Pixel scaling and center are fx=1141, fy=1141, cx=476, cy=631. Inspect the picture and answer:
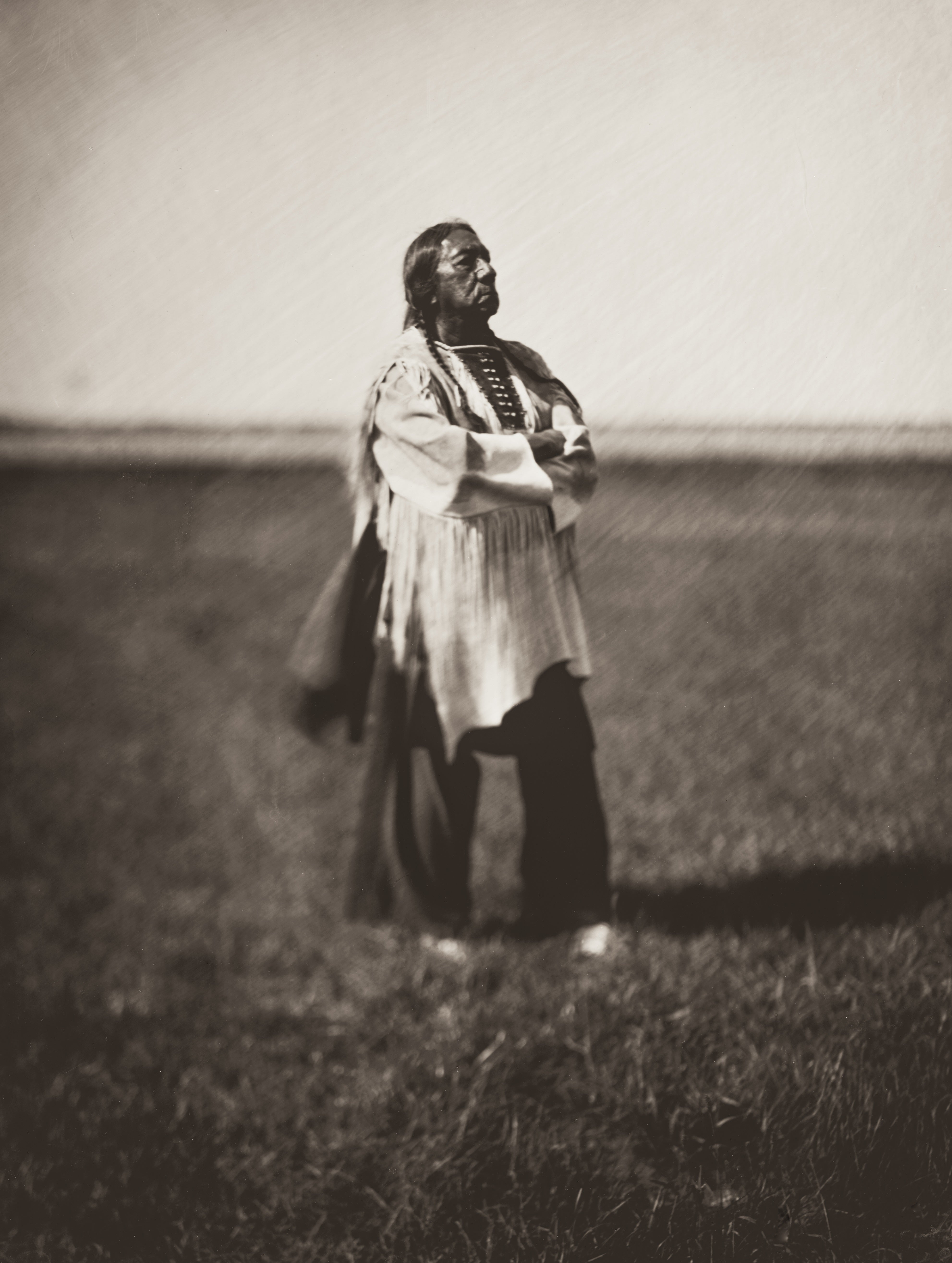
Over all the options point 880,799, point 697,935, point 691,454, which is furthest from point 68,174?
point 880,799

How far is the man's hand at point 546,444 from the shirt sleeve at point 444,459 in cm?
1

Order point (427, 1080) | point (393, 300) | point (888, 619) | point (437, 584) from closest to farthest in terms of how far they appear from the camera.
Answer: point (437, 584)
point (393, 300)
point (427, 1080)
point (888, 619)

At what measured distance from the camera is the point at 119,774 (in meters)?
3.80

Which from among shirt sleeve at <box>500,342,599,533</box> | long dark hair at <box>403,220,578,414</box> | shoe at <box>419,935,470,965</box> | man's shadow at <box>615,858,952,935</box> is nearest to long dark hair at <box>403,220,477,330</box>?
long dark hair at <box>403,220,578,414</box>

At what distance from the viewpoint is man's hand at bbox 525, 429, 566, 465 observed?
1.34 meters

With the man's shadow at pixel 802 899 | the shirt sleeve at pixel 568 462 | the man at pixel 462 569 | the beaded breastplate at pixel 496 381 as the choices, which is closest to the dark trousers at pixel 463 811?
the man at pixel 462 569

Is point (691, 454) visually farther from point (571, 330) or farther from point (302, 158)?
point (302, 158)

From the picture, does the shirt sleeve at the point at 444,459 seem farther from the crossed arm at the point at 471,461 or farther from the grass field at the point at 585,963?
the grass field at the point at 585,963

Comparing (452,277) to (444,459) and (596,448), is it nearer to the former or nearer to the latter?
(444,459)

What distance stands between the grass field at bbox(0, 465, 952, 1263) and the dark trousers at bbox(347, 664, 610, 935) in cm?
37

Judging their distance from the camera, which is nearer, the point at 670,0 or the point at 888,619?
the point at 670,0

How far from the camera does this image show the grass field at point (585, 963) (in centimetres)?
163

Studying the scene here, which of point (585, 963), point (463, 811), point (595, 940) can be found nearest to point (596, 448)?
point (463, 811)

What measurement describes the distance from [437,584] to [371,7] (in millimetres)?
819
